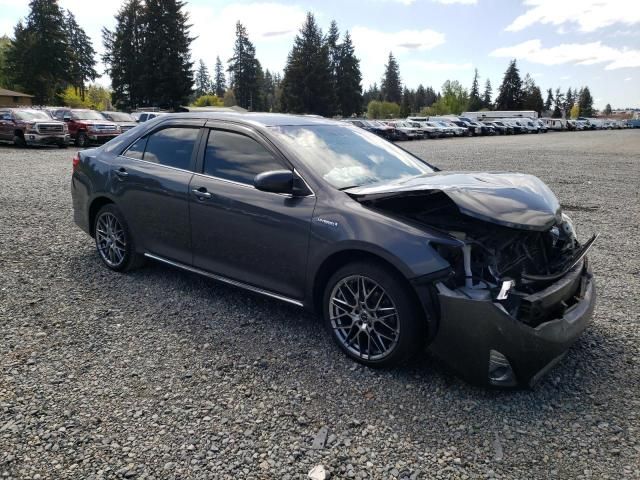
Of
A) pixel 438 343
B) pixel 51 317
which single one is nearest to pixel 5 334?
pixel 51 317

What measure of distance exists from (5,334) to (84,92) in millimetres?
93255

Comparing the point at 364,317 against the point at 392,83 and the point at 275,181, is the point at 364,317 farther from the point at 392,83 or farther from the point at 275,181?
the point at 392,83

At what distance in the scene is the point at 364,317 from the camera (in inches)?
132

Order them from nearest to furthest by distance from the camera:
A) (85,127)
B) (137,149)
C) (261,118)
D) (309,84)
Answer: (261,118) → (137,149) → (85,127) → (309,84)

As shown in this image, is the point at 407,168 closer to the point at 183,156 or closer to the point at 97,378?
the point at 183,156

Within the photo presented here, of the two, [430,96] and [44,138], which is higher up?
[430,96]

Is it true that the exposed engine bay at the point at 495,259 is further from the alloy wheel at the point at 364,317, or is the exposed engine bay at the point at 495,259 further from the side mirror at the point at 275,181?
the side mirror at the point at 275,181

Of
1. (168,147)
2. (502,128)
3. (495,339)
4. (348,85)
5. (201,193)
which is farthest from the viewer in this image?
(348,85)

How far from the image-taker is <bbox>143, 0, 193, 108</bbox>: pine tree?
56.2 m

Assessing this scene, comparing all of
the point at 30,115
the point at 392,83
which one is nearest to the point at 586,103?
the point at 392,83

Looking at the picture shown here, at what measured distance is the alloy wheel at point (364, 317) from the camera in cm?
323

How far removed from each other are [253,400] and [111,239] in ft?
9.58

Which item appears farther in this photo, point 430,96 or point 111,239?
point 430,96

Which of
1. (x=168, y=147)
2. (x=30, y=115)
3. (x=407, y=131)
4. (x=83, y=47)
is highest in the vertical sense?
(x=83, y=47)
